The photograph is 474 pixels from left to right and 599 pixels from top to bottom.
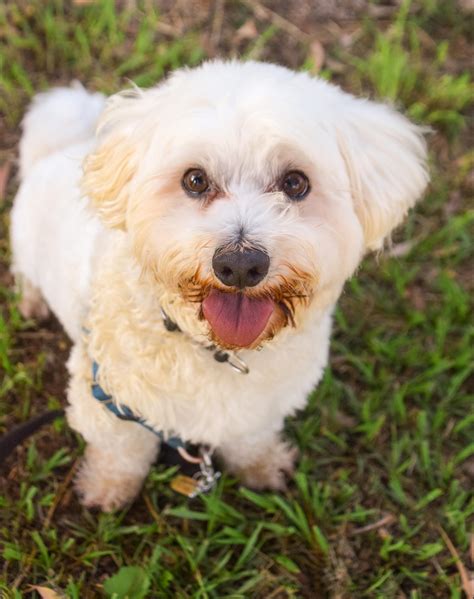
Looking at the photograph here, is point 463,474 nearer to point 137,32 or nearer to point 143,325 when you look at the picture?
point 143,325

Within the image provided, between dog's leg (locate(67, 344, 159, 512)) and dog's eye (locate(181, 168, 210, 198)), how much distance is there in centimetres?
84

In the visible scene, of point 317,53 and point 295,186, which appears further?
point 317,53

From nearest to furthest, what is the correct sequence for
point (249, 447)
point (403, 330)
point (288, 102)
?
point (288, 102), point (249, 447), point (403, 330)

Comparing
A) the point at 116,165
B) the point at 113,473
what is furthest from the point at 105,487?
the point at 116,165

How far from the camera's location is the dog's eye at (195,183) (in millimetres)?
1808

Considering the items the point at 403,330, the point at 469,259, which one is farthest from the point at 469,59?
the point at 403,330

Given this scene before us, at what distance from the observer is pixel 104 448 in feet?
8.30

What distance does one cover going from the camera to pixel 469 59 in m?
4.46

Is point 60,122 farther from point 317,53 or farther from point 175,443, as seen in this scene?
point 317,53

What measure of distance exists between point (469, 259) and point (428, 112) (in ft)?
3.37

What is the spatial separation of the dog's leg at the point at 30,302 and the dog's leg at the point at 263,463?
114 cm

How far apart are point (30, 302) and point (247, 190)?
173cm

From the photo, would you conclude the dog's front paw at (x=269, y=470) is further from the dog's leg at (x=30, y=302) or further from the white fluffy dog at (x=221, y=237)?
the dog's leg at (x=30, y=302)

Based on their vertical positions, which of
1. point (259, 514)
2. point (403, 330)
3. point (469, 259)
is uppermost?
point (469, 259)
